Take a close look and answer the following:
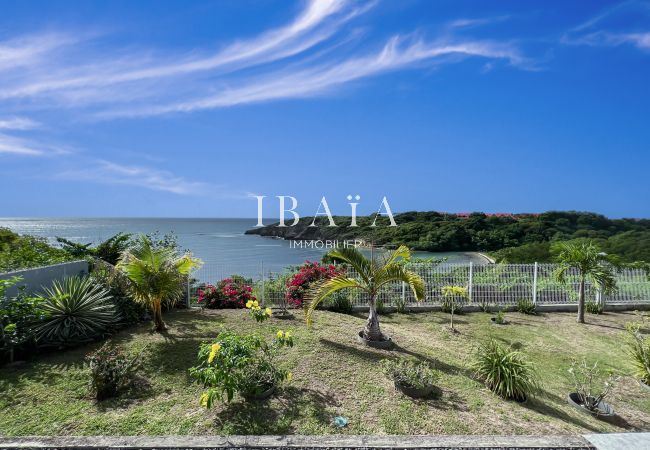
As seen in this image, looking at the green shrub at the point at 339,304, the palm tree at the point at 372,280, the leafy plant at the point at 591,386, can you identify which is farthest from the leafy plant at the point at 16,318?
the leafy plant at the point at 591,386

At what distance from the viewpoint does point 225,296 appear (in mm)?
9750

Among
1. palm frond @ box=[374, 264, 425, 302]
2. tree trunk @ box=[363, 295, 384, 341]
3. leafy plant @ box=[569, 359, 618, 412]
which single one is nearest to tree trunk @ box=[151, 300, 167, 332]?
tree trunk @ box=[363, 295, 384, 341]

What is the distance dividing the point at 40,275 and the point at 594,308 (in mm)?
14440

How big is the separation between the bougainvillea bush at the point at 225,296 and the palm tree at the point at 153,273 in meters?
Answer: 2.40

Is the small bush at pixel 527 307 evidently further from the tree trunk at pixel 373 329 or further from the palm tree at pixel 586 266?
the tree trunk at pixel 373 329

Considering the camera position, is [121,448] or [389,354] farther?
[389,354]

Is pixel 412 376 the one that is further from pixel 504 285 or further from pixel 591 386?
pixel 504 285

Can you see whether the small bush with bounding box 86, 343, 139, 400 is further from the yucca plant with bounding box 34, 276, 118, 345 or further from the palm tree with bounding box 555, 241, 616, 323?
the palm tree with bounding box 555, 241, 616, 323

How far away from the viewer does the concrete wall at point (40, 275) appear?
6.71m

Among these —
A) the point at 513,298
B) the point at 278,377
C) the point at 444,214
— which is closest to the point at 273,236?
the point at 444,214

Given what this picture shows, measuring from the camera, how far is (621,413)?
528cm

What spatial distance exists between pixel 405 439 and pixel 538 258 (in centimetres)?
1841

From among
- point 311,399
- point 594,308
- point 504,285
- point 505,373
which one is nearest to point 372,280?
point 505,373

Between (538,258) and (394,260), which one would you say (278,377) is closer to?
(394,260)
